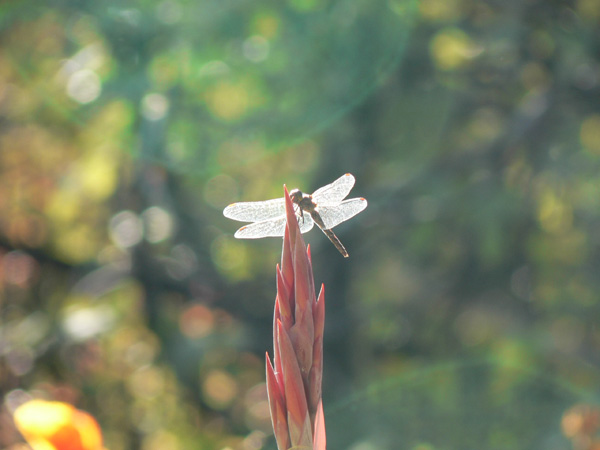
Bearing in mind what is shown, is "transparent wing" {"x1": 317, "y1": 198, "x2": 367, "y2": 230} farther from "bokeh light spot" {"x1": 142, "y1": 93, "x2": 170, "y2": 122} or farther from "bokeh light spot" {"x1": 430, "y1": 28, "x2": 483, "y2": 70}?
"bokeh light spot" {"x1": 430, "y1": 28, "x2": 483, "y2": 70}

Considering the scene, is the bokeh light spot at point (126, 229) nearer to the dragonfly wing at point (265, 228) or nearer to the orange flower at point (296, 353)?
the dragonfly wing at point (265, 228)

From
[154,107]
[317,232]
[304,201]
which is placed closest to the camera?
[304,201]

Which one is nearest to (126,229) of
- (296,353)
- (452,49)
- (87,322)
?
(87,322)

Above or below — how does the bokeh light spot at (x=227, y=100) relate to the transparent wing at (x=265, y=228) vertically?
above

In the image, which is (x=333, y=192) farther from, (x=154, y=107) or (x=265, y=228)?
(x=154, y=107)

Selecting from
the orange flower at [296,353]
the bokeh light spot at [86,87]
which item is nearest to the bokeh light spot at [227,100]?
the bokeh light spot at [86,87]

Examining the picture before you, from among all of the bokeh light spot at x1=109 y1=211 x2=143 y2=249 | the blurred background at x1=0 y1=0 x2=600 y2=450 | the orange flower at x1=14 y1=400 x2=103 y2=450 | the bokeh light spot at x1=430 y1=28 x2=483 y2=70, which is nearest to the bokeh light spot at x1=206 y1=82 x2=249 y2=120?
the blurred background at x1=0 y1=0 x2=600 y2=450

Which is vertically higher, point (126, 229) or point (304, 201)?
point (126, 229)
